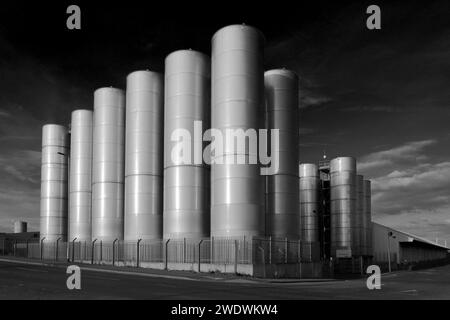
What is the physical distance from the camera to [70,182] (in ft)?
209

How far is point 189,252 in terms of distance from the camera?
42.3 meters

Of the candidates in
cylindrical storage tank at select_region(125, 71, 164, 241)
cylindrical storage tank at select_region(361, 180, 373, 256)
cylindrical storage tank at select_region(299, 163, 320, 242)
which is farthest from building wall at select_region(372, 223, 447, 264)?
cylindrical storage tank at select_region(125, 71, 164, 241)

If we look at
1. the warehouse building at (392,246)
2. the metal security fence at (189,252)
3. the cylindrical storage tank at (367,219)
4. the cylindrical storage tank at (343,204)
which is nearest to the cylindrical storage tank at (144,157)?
the metal security fence at (189,252)

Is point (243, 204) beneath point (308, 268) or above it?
above

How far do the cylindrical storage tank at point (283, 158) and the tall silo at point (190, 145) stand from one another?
6092mm

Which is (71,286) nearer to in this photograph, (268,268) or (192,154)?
(268,268)

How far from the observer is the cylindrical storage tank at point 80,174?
61812 mm

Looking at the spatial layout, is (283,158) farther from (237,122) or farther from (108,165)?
(108,165)

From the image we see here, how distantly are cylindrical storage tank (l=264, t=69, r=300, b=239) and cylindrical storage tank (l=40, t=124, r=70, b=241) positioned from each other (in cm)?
3161

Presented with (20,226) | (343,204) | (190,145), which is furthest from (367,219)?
(20,226)

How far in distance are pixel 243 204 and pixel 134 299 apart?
22.5m

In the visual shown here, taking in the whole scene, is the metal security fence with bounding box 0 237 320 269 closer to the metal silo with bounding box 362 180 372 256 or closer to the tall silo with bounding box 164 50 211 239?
the tall silo with bounding box 164 50 211 239

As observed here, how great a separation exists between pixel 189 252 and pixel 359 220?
5035cm
